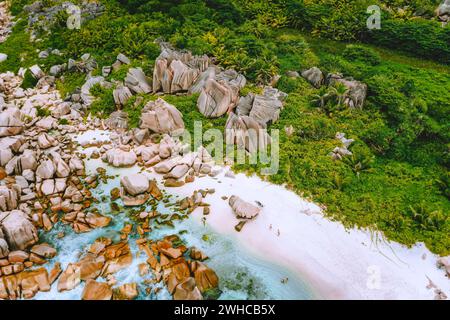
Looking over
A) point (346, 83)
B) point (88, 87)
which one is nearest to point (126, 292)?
point (88, 87)

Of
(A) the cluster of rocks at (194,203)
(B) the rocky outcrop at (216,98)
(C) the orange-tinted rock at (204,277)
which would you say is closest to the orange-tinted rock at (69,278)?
(C) the orange-tinted rock at (204,277)

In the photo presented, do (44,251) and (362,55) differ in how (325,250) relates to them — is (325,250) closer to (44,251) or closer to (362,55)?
(44,251)

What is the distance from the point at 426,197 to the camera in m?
13.4

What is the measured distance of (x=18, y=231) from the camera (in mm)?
11234

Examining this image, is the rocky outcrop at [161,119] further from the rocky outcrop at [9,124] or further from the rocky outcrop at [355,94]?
the rocky outcrop at [355,94]

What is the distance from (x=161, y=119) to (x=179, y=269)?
27.5 feet

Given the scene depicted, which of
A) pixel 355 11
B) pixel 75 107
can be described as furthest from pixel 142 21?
pixel 355 11

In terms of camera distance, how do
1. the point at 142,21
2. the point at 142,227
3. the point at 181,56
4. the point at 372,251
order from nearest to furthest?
the point at 372,251 < the point at 142,227 < the point at 181,56 < the point at 142,21

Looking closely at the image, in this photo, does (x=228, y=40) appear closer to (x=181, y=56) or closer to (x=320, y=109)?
(x=181, y=56)

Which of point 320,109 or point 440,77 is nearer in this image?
point 320,109

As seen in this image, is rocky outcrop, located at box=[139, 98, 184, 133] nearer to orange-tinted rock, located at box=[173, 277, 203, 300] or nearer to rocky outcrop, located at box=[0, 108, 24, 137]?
rocky outcrop, located at box=[0, 108, 24, 137]

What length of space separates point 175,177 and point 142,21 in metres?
16.9

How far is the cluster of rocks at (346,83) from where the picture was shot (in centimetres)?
1825

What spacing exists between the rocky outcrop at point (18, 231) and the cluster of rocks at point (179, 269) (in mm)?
4068
